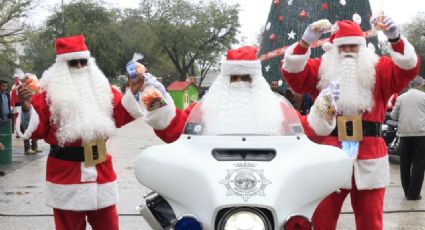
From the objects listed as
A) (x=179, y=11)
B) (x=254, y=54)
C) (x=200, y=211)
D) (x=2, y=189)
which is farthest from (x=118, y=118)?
(x=179, y=11)

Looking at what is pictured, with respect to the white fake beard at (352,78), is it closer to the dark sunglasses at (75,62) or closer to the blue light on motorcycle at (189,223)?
the dark sunglasses at (75,62)

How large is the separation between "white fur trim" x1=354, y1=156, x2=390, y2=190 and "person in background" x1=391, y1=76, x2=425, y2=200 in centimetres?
377

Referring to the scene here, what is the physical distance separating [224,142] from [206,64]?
188ft

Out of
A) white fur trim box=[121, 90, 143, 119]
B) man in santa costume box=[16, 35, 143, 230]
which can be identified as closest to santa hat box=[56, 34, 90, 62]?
man in santa costume box=[16, 35, 143, 230]

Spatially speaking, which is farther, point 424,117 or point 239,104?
point 424,117

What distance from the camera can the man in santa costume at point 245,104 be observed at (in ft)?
10.4

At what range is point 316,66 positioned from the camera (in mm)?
4617

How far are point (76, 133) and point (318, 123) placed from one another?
5.55ft

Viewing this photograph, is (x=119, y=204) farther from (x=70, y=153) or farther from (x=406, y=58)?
(x=406, y=58)

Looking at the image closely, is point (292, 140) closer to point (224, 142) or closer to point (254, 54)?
point (224, 142)

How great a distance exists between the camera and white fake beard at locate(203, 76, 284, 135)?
3.15m

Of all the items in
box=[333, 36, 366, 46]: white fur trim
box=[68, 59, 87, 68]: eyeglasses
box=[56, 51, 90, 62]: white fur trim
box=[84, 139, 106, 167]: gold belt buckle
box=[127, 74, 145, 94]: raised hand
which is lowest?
box=[84, 139, 106, 167]: gold belt buckle

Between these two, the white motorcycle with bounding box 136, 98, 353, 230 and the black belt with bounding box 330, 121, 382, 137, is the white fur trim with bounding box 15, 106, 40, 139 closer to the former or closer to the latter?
the white motorcycle with bounding box 136, 98, 353, 230

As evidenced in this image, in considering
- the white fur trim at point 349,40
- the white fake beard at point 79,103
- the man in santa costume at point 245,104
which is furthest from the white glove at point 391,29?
the white fake beard at point 79,103
